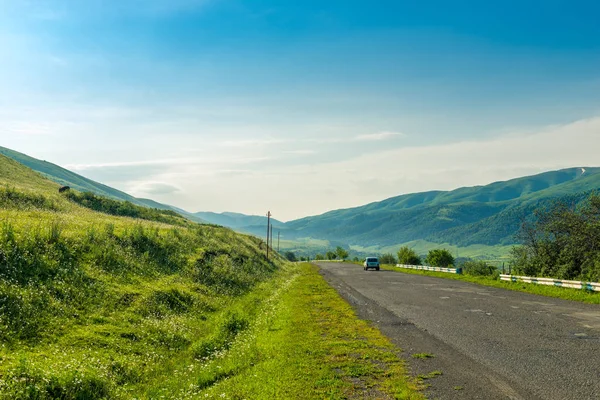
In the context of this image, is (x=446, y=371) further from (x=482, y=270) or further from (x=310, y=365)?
(x=482, y=270)

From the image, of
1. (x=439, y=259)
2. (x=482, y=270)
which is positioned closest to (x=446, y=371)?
(x=482, y=270)

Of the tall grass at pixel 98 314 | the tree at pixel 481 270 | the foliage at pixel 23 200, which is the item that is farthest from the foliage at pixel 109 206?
the tree at pixel 481 270

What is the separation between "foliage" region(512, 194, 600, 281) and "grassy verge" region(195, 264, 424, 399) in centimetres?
2694

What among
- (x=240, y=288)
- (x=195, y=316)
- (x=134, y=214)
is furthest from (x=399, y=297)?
(x=134, y=214)

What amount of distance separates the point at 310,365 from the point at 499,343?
22.0 feet

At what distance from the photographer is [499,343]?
44.1 ft

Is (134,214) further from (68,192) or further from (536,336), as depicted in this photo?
(536,336)

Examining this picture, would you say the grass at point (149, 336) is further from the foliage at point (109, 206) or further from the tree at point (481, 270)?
the foliage at point (109, 206)

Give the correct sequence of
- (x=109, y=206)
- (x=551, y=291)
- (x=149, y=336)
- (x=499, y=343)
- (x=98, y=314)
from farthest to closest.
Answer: (x=109, y=206), (x=551, y=291), (x=98, y=314), (x=149, y=336), (x=499, y=343)

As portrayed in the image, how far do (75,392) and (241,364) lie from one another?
4.34 meters

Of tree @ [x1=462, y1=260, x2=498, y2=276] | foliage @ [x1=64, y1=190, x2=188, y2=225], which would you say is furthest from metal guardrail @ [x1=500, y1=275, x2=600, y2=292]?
foliage @ [x1=64, y1=190, x2=188, y2=225]

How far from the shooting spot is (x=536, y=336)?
14250 millimetres

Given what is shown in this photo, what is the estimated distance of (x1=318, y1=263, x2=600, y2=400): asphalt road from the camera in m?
9.27

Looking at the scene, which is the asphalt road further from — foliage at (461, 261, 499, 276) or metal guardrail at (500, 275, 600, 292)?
foliage at (461, 261, 499, 276)
